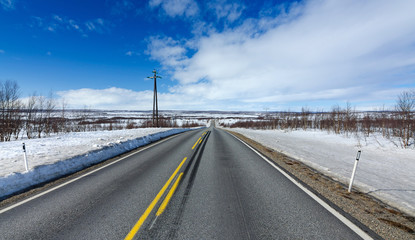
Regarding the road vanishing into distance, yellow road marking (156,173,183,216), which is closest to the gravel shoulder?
the road vanishing into distance

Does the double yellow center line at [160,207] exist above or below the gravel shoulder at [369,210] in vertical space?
above

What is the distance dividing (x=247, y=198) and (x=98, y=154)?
25.4 feet

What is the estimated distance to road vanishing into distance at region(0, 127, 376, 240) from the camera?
111 inches

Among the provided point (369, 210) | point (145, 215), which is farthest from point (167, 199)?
point (369, 210)

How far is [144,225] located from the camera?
→ 9.80 feet

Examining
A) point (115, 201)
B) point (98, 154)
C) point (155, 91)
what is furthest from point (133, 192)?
point (155, 91)

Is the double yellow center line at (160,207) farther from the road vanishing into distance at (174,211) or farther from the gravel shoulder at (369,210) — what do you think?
the gravel shoulder at (369,210)

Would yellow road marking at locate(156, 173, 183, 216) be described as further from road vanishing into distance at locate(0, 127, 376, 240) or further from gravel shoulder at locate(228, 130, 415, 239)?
gravel shoulder at locate(228, 130, 415, 239)

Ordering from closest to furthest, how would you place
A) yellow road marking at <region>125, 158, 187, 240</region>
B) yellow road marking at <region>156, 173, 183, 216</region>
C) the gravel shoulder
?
yellow road marking at <region>125, 158, 187, 240</region> → the gravel shoulder → yellow road marking at <region>156, 173, 183, 216</region>

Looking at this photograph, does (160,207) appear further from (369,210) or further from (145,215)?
(369,210)

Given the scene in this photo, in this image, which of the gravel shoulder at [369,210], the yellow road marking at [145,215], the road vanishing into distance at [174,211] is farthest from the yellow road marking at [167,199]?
the gravel shoulder at [369,210]

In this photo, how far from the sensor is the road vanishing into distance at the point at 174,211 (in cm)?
282

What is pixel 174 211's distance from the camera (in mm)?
3451

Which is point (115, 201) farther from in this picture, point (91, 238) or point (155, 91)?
point (155, 91)
